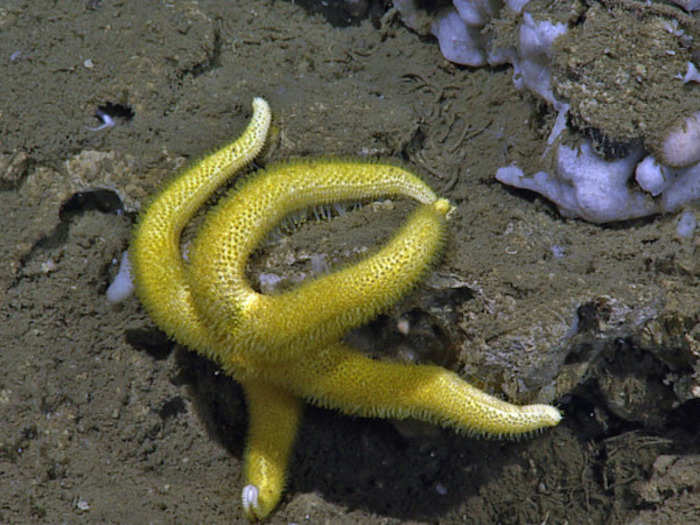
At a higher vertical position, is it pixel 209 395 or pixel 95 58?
pixel 95 58

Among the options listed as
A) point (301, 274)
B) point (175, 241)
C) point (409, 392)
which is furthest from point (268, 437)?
point (175, 241)

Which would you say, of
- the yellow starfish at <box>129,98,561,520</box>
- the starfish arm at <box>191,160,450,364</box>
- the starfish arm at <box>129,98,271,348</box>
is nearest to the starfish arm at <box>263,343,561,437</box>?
the yellow starfish at <box>129,98,561,520</box>

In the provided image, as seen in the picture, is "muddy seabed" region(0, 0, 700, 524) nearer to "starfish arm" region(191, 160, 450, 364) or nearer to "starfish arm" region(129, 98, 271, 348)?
"starfish arm" region(191, 160, 450, 364)

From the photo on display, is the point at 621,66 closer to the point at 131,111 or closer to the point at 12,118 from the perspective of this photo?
the point at 131,111

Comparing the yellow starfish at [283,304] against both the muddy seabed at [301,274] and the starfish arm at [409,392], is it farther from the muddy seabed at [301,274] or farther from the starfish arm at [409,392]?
the muddy seabed at [301,274]

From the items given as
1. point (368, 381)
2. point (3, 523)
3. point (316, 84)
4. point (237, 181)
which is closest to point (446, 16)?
point (316, 84)

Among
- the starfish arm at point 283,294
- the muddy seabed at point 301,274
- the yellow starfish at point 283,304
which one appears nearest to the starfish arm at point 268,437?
the yellow starfish at point 283,304

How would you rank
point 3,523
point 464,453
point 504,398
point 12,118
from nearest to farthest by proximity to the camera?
1. point 3,523
2. point 504,398
3. point 12,118
4. point 464,453
